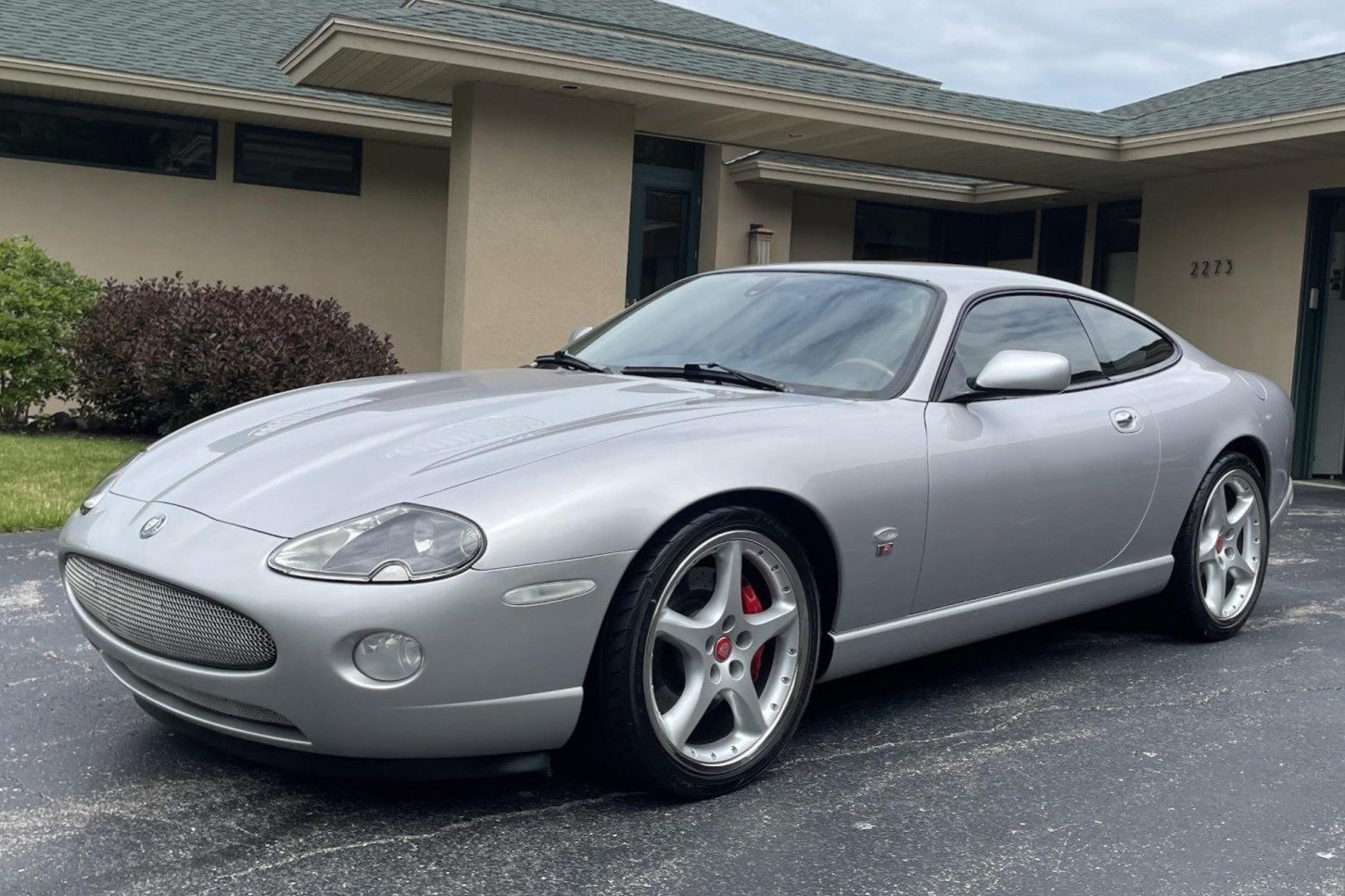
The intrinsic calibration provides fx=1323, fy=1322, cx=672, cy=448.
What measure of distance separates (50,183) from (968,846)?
39.6ft

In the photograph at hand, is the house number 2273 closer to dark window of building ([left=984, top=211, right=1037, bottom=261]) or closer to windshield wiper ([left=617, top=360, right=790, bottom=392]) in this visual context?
dark window of building ([left=984, top=211, right=1037, bottom=261])

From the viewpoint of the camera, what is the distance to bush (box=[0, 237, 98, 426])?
1009 cm

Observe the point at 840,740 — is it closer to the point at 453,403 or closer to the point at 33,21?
the point at 453,403

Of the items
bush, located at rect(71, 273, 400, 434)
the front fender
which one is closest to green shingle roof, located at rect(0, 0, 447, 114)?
bush, located at rect(71, 273, 400, 434)

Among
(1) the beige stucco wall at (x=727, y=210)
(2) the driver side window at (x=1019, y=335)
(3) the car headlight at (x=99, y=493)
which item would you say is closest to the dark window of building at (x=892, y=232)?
(1) the beige stucco wall at (x=727, y=210)

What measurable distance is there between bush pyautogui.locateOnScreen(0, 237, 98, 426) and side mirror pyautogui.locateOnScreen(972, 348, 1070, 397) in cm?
842

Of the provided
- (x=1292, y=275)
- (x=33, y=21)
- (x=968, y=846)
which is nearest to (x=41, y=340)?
(x=33, y=21)

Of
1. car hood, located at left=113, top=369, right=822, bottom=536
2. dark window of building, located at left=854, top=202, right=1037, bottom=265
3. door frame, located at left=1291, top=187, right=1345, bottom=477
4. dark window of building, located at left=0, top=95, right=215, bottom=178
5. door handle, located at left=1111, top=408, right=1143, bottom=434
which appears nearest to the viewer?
car hood, located at left=113, top=369, right=822, bottom=536

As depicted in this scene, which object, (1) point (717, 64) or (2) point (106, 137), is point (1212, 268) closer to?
(1) point (717, 64)

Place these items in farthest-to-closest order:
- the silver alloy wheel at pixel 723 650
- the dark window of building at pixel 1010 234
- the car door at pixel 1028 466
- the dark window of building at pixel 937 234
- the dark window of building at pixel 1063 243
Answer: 1. the dark window of building at pixel 937 234
2. the dark window of building at pixel 1010 234
3. the dark window of building at pixel 1063 243
4. the car door at pixel 1028 466
5. the silver alloy wheel at pixel 723 650

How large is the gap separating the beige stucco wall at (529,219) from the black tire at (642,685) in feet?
24.1

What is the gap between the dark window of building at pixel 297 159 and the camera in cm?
1346

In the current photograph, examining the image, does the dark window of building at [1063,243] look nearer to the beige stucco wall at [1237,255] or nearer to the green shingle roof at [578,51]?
the green shingle roof at [578,51]

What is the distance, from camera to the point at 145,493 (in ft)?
11.1
